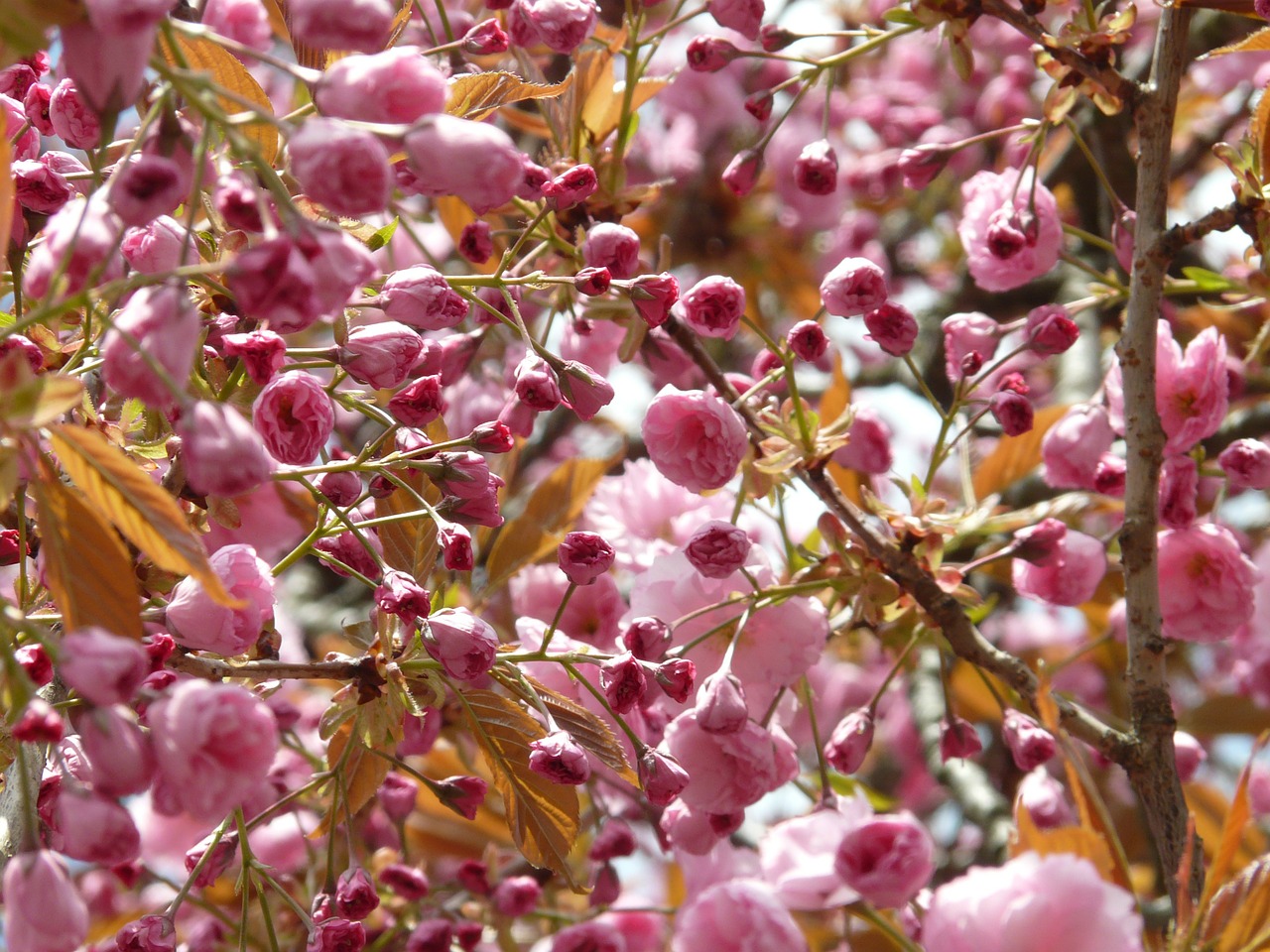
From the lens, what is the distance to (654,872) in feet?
10.1

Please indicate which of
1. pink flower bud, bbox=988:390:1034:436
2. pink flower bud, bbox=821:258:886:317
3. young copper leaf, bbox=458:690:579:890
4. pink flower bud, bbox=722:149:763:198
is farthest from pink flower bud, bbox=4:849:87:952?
pink flower bud, bbox=722:149:763:198

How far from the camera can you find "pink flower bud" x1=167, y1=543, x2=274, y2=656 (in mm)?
812

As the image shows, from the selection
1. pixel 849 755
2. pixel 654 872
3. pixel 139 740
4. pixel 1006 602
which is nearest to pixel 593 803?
pixel 849 755

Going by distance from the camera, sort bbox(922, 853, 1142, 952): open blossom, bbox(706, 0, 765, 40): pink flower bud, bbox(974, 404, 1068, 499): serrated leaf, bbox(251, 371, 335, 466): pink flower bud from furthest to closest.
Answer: bbox(974, 404, 1068, 499): serrated leaf < bbox(706, 0, 765, 40): pink flower bud < bbox(251, 371, 335, 466): pink flower bud < bbox(922, 853, 1142, 952): open blossom

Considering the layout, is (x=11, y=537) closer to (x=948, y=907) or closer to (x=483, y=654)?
(x=483, y=654)

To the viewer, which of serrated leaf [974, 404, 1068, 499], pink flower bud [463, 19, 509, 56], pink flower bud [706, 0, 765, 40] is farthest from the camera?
serrated leaf [974, 404, 1068, 499]

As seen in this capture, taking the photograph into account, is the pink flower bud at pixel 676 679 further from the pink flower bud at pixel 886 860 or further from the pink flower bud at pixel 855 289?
the pink flower bud at pixel 855 289

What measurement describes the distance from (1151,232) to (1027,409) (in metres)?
0.18

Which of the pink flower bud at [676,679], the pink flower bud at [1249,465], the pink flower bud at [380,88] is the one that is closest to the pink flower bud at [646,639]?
the pink flower bud at [676,679]

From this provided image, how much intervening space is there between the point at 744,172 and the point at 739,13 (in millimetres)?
178

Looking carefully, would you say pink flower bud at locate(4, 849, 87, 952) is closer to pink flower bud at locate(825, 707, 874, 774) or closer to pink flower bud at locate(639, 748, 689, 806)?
pink flower bud at locate(639, 748, 689, 806)

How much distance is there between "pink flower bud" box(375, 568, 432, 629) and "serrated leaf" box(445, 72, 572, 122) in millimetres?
372

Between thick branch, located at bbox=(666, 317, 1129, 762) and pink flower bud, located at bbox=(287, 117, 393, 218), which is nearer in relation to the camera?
pink flower bud, located at bbox=(287, 117, 393, 218)

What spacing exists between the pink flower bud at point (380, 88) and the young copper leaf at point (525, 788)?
479mm
